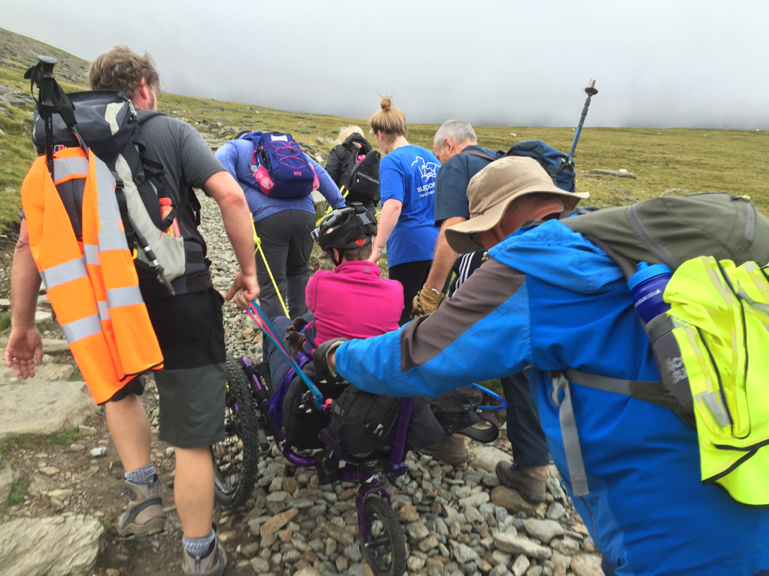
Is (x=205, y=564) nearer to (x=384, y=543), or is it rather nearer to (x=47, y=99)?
(x=384, y=543)

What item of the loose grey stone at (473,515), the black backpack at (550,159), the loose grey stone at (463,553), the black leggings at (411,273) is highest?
the black backpack at (550,159)

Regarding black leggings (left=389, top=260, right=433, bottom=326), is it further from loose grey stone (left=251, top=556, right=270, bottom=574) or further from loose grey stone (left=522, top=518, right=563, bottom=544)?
loose grey stone (left=251, top=556, right=270, bottom=574)

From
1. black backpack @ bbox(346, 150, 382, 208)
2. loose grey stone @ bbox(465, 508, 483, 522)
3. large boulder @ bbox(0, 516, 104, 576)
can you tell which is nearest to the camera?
large boulder @ bbox(0, 516, 104, 576)

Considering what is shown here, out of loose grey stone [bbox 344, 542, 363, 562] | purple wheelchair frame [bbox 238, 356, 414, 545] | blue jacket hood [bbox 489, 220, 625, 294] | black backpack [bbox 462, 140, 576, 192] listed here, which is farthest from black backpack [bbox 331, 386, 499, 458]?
black backpack [bbox 462, 140, 576, 192]

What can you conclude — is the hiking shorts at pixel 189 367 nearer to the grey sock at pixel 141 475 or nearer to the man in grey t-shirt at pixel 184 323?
the man in grey t-shirt at pixel 184 323

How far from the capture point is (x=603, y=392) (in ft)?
5.17

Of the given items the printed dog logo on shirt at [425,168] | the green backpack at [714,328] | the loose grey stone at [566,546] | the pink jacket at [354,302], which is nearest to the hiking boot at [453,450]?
the loose grey stone at [566,546]

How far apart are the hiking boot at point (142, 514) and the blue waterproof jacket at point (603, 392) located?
2.38 meters

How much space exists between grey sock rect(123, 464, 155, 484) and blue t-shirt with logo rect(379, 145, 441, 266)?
3362 millimetres

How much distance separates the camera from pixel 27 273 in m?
2.60

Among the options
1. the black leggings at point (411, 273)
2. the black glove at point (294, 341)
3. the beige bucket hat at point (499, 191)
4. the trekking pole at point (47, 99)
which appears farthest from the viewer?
the black leggings at point (411, 273)

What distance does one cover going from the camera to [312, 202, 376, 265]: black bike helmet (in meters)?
3.34

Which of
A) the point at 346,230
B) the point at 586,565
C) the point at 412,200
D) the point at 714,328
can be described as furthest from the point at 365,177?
the point at 714,328

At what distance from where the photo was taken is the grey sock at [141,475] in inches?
117
